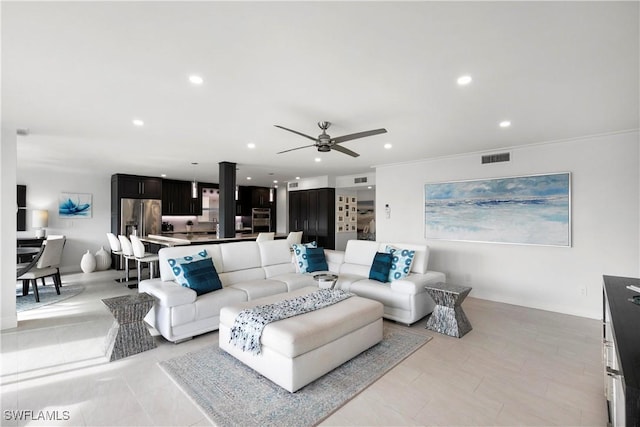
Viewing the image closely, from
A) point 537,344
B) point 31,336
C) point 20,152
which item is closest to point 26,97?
point 31,336

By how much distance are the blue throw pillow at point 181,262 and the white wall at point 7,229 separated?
2.08 m

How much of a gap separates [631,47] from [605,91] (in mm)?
828

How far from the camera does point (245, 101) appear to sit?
2918 mm

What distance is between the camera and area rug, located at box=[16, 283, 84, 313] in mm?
4449

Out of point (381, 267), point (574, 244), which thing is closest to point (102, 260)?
point (381, 267)

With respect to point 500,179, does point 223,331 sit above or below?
below

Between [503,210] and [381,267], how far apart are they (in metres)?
2.33

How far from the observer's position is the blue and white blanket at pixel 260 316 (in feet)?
8.30

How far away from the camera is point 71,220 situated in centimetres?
739

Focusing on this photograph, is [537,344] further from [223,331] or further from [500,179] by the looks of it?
[223,331]

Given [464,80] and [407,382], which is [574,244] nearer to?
[464,80]

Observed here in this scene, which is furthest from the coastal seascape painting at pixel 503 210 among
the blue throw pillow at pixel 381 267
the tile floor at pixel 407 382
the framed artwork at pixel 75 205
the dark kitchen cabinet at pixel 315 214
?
the framed artwork at pixel 75 205

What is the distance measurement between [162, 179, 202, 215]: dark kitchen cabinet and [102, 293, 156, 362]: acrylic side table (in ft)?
19.2

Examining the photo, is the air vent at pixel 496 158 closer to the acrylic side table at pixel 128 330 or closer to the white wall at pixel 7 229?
the acrylic side table at pixel 128 330
